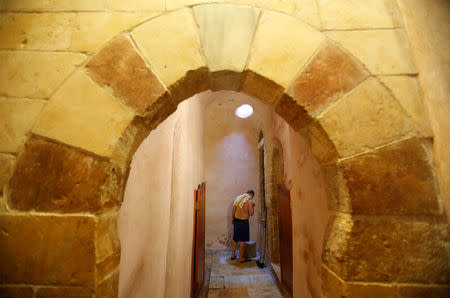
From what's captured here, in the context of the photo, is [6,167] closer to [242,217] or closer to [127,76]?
[127,76]

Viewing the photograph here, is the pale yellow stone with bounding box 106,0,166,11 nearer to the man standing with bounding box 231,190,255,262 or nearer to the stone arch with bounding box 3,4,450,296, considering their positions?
the stone arch with bounding box 3,4,450,296

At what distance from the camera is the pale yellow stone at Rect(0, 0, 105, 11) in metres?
1.10

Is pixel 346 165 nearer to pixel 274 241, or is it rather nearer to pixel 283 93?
→ pixel 283 93

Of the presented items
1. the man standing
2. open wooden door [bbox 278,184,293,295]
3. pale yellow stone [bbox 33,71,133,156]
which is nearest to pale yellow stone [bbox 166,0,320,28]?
pale yellow stone [bbox 33,71,133,156]

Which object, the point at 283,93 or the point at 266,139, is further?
the point at 266,139

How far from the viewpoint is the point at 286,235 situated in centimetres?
350

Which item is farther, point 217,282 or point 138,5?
point 217,282

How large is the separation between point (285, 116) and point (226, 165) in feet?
19.3

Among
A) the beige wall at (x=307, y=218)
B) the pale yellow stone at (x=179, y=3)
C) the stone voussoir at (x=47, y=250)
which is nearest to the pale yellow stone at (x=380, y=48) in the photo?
the pale yellow stone at (x=179, y=3)

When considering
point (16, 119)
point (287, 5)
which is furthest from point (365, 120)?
point (16, 119)

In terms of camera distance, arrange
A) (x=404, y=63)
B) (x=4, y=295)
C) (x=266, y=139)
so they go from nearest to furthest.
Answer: (x=4, y=295) → (x=404, y=63) → (x=266, y=139)

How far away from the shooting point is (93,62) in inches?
40.1

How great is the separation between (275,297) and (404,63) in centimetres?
386

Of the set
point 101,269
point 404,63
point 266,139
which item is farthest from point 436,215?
point 266,139
